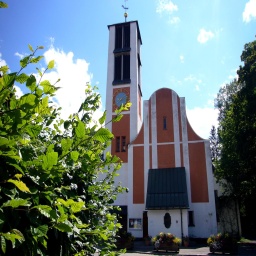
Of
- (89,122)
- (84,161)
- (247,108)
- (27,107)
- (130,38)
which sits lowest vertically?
(84,161)

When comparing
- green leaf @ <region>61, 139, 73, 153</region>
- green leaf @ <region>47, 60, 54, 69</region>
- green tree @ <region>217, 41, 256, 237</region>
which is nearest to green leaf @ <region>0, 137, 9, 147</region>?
green leaf @ <region>61, 139, 73, 153</region>

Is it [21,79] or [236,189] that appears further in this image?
[236,189]

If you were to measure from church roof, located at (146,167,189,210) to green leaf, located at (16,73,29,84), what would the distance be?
2377 cm

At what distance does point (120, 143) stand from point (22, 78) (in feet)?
94.3

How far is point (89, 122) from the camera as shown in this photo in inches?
132

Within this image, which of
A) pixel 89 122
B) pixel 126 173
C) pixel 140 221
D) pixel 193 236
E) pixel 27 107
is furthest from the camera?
pixel 126 173

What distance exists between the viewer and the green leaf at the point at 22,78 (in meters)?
1.63

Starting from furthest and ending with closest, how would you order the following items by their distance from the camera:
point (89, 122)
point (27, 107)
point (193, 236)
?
point (193, 236)
point (89, 122)
point (27, 107)

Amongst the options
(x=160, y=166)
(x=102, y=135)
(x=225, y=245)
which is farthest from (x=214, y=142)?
(x=102, y=135)

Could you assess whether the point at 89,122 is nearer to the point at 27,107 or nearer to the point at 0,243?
the point at 27,107

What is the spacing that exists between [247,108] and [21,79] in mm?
23412

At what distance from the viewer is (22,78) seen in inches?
64.8

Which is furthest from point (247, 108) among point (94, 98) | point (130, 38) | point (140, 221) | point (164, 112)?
point (94, 98)

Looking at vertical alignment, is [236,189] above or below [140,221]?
above
